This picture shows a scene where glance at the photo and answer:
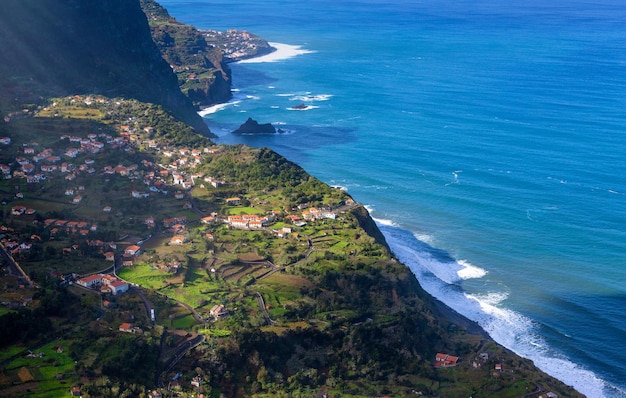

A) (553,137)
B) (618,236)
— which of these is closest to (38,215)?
(618,236)

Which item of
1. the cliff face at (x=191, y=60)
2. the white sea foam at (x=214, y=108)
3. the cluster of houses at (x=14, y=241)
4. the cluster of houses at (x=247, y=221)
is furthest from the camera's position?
the cliff face at (x=191, y=60)

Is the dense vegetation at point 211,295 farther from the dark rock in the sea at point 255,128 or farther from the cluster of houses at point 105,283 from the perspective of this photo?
the dark rock in the sea at point 255,128

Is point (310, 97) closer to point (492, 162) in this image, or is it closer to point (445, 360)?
point (492, 162)

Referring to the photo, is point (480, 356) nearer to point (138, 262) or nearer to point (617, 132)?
point (138, 262)

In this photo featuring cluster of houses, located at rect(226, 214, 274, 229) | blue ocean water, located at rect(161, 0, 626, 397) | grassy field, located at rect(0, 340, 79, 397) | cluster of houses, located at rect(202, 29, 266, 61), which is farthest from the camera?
cluster of houses, located at rect(202, 29, 266, 61)

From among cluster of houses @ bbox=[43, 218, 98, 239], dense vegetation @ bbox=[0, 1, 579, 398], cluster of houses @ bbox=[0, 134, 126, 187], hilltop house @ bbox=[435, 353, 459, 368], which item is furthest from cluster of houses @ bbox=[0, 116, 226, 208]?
hilltop house @ bbox=[435, 353, 459, 368]

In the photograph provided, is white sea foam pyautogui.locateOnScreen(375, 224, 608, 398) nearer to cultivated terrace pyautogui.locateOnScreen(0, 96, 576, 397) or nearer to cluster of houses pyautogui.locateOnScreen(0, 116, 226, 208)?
cultivated terrace pyautogui.locateOnScreen(0, 96, 576, 397)

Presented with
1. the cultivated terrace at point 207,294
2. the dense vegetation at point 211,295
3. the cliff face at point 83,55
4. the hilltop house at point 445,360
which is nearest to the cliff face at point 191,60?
the cliff face at point 83,55
